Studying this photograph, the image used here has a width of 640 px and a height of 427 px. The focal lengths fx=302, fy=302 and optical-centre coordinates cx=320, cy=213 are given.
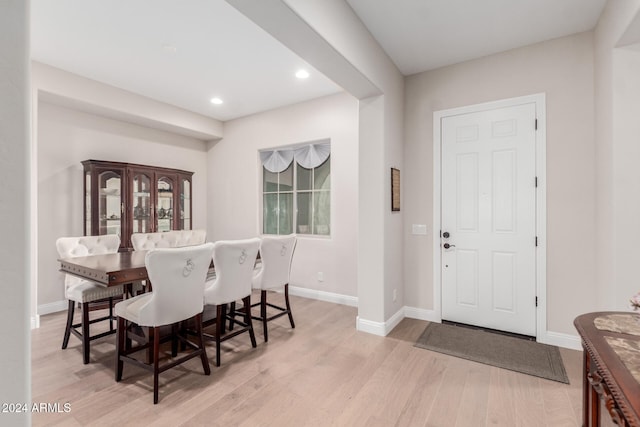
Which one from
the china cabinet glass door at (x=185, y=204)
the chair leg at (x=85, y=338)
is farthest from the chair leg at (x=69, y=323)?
the china cabinet glass door at (x=185, y=204)

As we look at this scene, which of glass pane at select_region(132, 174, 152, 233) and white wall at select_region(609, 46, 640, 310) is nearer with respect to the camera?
white wall at select_region(609, 46, 640, 310)

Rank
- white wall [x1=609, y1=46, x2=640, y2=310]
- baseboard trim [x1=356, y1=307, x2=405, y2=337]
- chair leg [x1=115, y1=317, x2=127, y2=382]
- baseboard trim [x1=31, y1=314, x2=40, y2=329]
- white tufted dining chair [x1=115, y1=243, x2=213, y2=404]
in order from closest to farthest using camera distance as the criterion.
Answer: white tufted dining chair [x1=115, y1=243, x2=213, y2=404] → white wall [x1=609, y1=46, x2=640, y2=310] → chair leg [x1=115, y1=317, x2=127, y2=382] → baseboard trim [x1=356, y1=307, x2=405, y2=337] → baseboard trim [x1=31, y1=314, x2=40, y2=329]

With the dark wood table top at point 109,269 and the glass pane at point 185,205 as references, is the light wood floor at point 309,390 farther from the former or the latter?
the glass pane at point 185,205

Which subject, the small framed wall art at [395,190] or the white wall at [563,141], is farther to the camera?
the small framed wall art at [395,190]

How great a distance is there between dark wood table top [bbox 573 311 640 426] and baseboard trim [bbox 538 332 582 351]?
1629 mm

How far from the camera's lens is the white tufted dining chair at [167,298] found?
2.04m

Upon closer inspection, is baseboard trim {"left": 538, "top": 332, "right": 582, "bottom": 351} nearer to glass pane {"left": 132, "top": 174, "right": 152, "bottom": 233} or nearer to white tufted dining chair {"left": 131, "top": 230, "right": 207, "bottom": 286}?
white tufted dining chair {"left": 131, "top": 230, "right": 207, "bottom": 286}

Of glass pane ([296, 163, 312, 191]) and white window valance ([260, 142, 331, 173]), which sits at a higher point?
white window valance ([260, 142, 331, 173])

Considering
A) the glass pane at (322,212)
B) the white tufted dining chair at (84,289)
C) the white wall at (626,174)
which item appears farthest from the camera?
the glass pane at (322,212)

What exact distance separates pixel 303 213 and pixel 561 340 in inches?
132

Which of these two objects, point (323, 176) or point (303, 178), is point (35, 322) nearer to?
point (303, 178)

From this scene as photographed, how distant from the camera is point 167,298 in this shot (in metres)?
2.11

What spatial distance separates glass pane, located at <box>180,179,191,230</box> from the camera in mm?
5047

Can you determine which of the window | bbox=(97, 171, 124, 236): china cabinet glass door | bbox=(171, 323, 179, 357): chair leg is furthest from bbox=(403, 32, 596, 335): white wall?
bbox=(97, 171, 124, 236): china cabinet glass door
